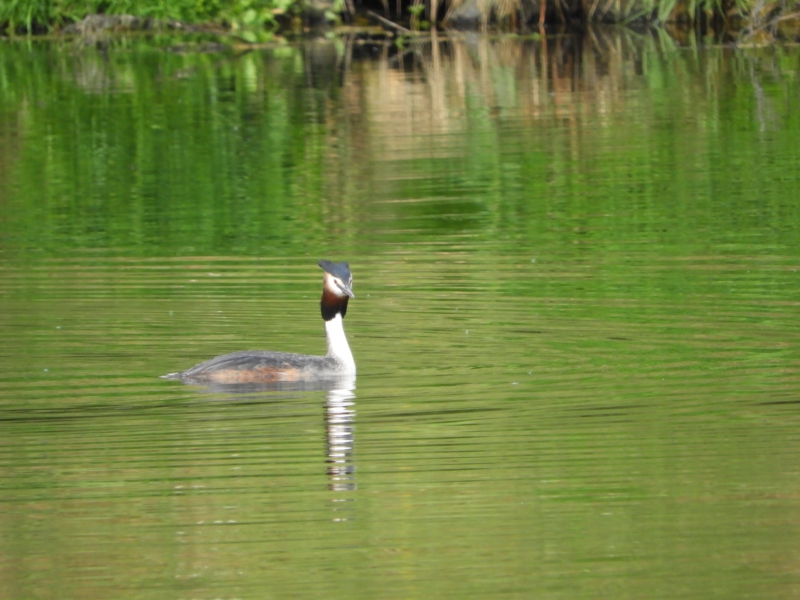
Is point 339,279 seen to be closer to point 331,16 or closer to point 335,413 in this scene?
point 335,413

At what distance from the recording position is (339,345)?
355 inches

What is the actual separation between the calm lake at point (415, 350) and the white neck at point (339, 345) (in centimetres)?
13

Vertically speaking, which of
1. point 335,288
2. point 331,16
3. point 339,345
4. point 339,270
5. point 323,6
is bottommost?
point 339,345

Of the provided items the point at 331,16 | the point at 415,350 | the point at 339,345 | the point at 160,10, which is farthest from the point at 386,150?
the point at 331,16

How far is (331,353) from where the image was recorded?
9.02m

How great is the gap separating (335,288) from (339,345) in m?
0.31

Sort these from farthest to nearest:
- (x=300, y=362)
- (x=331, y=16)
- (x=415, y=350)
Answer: (x=331, y=16), (x=415, y=350), (x=300, y=362)

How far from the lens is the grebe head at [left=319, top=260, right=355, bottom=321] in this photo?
903 cm

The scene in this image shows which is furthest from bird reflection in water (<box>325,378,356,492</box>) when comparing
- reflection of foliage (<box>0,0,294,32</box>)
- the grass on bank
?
reflection of foliage (<box>0,0,294,32</box>)

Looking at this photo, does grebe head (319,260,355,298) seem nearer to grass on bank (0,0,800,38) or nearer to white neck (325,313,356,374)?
white neck (325,313,356,374)

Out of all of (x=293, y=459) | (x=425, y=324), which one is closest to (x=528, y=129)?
(x=425, y=324)

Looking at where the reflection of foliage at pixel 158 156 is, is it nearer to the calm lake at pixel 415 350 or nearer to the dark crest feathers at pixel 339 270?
the calm lake at pixel 415 350

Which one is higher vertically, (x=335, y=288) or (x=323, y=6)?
(x=323, y=6)

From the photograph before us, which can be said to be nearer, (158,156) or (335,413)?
(335,413)
